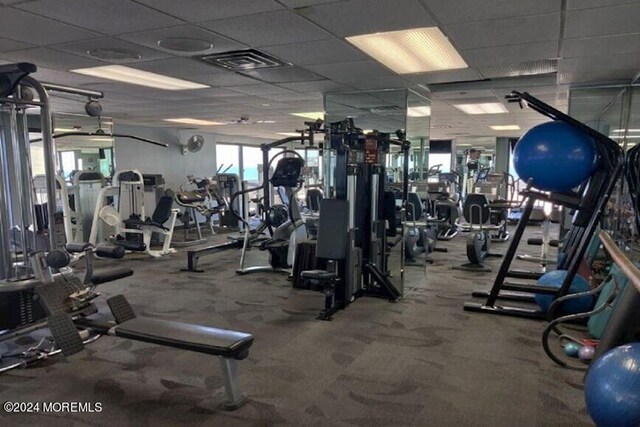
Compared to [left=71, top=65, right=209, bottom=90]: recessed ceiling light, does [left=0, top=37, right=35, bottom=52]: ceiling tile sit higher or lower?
lower

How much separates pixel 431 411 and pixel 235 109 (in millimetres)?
5725

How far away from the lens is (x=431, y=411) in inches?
96.5

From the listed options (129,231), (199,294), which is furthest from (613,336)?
(129,231)

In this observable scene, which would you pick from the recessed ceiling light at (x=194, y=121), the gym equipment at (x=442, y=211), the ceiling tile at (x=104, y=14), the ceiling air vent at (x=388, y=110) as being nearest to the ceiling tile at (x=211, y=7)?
the ceiling tile at (x=104, y=14)

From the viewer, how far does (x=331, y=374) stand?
2.90 metres

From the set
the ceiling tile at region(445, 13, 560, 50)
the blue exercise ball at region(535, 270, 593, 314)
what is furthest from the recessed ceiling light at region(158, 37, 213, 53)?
the blue exercise ball at region(535, 270, 593, 314)

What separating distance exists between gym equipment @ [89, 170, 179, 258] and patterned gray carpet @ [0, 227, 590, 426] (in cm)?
275

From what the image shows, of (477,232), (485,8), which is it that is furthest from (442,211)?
(485,8)

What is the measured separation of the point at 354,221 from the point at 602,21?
2567 millimetres

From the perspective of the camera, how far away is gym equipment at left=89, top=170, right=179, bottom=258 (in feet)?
22.2

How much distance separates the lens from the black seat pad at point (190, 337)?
2.37 m

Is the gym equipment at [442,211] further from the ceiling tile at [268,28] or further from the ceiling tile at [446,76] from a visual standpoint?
the ceiling tile at [268,28]

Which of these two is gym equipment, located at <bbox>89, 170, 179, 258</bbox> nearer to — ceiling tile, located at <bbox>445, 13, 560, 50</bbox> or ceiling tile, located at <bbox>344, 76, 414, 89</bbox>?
ceiling tile, located at <bbox>344, 76, 414, 89</bbox>

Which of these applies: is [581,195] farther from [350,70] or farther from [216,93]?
[216,93]
